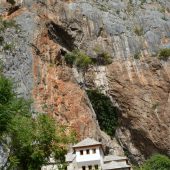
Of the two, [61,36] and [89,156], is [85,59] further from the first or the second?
[89,156]

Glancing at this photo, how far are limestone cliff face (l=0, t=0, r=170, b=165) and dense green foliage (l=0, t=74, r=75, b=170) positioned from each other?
23501 millimetres

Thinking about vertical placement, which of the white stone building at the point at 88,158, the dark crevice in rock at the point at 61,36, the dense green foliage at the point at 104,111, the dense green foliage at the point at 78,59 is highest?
the dark crevice in rock at the point at 61,36

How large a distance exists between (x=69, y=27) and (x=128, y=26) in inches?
365

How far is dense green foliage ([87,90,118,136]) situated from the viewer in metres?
55.6

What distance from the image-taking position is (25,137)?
72.4 feet

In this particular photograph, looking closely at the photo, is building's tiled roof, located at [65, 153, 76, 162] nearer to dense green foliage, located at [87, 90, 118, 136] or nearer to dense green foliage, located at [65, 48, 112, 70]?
dense green foliage, located at [87, 90, 118, 136]

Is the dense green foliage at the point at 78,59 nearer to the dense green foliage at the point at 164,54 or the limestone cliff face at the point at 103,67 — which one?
the limestone cliff face at the point at 103,67

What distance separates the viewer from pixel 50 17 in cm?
5881

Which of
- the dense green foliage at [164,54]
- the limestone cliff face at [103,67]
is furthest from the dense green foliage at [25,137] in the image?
the dense green foliage at [164,54]

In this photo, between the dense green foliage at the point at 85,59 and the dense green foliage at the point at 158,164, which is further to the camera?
the dense green foliage at the point at 85,59

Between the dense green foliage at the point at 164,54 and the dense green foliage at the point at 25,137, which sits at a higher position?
the dense green foliage at the point at 164,54

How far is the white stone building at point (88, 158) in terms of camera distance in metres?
43.6

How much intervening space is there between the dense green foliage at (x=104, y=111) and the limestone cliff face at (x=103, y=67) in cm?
85

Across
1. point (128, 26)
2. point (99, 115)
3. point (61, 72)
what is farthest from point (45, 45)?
point (128, 26)
